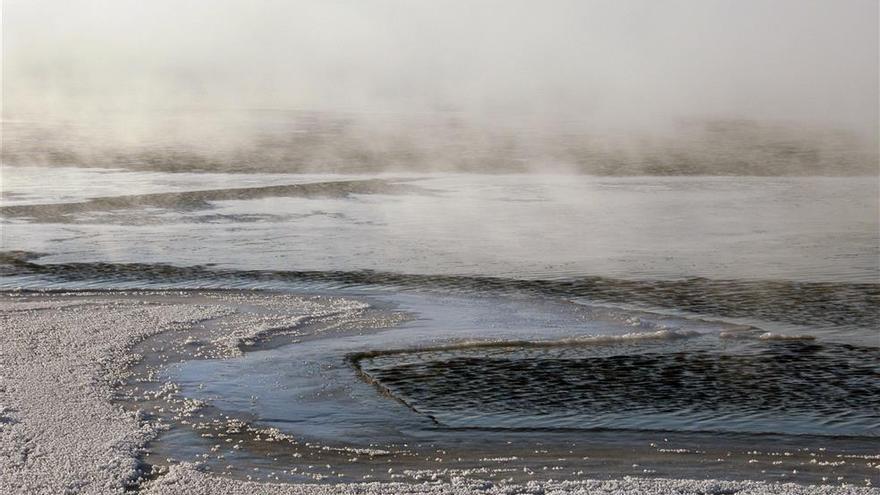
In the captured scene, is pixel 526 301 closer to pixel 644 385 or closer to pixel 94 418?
pixel 644 385

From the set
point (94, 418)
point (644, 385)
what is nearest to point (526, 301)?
point (644, 385)

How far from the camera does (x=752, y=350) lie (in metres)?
9.10

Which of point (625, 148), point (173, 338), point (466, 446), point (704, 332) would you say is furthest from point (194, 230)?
point (625, 148)

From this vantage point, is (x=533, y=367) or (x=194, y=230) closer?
(x=533, y=367)

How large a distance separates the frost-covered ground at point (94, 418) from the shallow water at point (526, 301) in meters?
A: 0.36

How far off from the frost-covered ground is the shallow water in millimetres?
363

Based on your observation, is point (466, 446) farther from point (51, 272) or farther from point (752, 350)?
point (51, 272)

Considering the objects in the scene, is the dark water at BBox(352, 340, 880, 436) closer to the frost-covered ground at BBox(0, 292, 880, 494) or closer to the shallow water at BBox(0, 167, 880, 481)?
the shallow water at BBox(0, 167, 880, 481)

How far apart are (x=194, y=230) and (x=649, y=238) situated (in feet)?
18.0

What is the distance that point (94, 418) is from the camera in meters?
7.20

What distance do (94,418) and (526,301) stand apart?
4765 mm

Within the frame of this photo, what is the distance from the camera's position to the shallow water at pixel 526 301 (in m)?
7.35

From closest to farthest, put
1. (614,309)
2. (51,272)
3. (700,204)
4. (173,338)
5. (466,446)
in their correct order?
(466,446) < (173,338) < (614,309) < (51,272) < (700,204)

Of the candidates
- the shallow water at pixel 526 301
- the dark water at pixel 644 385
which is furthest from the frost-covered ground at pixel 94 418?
the dark water at pixel 644 385
